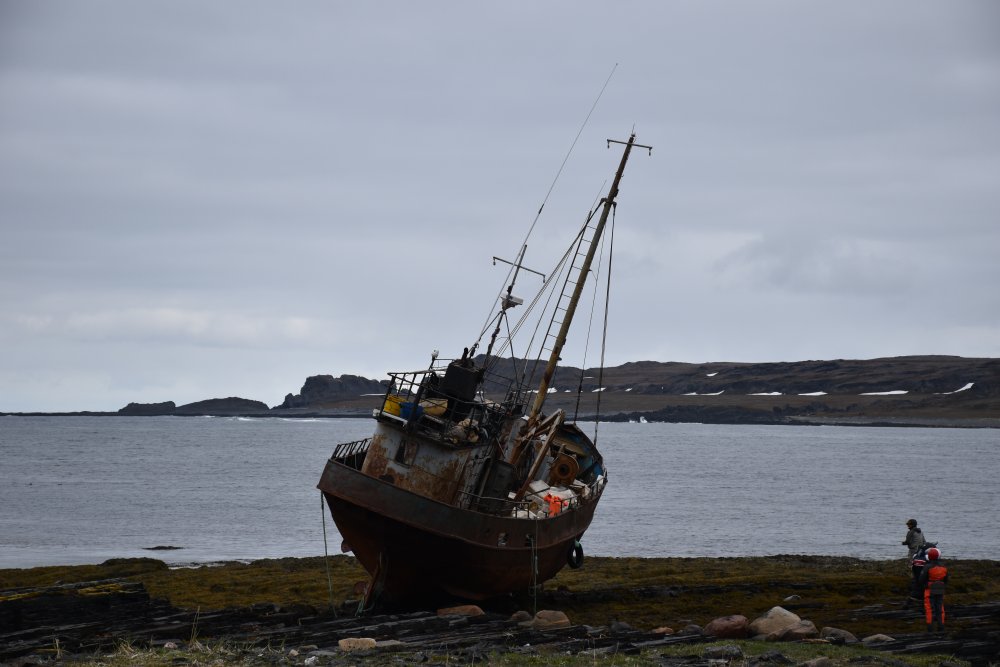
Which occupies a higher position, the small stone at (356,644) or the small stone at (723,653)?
the small stone at (356,644)

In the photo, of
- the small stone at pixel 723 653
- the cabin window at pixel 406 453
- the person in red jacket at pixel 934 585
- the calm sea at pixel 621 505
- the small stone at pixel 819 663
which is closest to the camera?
the small stone at pixel 819 663

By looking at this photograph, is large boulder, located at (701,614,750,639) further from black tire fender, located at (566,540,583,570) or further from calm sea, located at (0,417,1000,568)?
calm sea, located at (0,417,1000,568)

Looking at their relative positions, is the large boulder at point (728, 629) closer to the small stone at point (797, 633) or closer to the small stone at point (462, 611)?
the small stone at point (797, 633)

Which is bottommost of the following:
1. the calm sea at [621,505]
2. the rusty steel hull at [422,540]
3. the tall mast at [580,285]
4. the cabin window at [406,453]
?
the calm sea at [621,505]

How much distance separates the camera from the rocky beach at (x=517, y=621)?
62.5 feet

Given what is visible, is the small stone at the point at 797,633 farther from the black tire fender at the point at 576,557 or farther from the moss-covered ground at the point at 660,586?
the black tire fender at the point at 576,557

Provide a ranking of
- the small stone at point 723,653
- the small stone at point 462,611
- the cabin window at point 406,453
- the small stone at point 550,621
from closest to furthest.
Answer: the small stone at point 723,653 < the small stone at point 550,621 < the small stone at point 462,611 < the cabin window at point 406,453

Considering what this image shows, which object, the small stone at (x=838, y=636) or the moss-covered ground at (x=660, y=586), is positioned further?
the moss-covered ground at (x=660, y=586)

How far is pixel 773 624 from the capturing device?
71.3 ft

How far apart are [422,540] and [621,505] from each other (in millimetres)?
49300

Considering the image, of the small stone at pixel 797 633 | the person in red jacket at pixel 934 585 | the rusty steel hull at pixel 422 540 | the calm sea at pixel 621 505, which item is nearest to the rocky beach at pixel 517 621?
the small stone at pixel 797 633

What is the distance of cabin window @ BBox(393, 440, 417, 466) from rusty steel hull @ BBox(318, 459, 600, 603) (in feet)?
5.22

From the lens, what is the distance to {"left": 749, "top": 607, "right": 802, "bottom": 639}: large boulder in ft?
70.5

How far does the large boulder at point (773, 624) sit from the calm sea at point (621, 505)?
25794 millimetres
